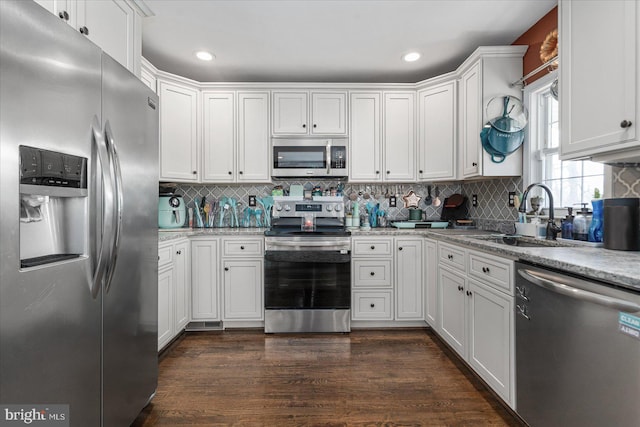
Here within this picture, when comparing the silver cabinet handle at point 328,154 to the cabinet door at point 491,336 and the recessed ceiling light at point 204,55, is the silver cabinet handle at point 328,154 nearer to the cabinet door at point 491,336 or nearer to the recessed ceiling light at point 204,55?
the recessed ceiling light at point 204,55

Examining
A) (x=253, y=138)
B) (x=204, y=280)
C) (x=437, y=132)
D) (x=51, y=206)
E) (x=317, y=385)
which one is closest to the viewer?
(x=51, y=206)

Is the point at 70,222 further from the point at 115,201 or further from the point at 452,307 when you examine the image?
the point at 452,307

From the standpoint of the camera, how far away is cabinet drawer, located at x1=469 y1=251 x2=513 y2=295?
1.62 m

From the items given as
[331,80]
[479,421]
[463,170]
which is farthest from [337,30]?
[479,421]

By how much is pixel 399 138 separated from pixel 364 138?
357 mm

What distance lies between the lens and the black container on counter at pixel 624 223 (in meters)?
1.45

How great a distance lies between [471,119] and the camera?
2.72 metres

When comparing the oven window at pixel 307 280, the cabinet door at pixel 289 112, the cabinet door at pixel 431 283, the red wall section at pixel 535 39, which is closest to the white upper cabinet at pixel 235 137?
the cabinet door at pixel 289 112

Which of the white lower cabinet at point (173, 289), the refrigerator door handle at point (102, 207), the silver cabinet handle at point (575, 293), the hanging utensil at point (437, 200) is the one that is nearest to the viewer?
the silver cabinet handle at point (575, 293)

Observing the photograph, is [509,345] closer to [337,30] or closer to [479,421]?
[479,421]

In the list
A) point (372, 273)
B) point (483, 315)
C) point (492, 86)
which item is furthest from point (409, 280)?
point (492, 86)

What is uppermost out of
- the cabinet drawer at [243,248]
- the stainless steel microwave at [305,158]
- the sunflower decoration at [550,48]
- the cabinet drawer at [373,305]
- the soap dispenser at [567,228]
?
the sunflower decoration at [550,48]

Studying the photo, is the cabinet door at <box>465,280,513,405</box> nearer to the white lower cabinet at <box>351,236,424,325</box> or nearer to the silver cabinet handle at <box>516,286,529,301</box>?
the silver cabinet handle at <box>516,286,529,301</box>

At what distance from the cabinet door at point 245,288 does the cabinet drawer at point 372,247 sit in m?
0.91
